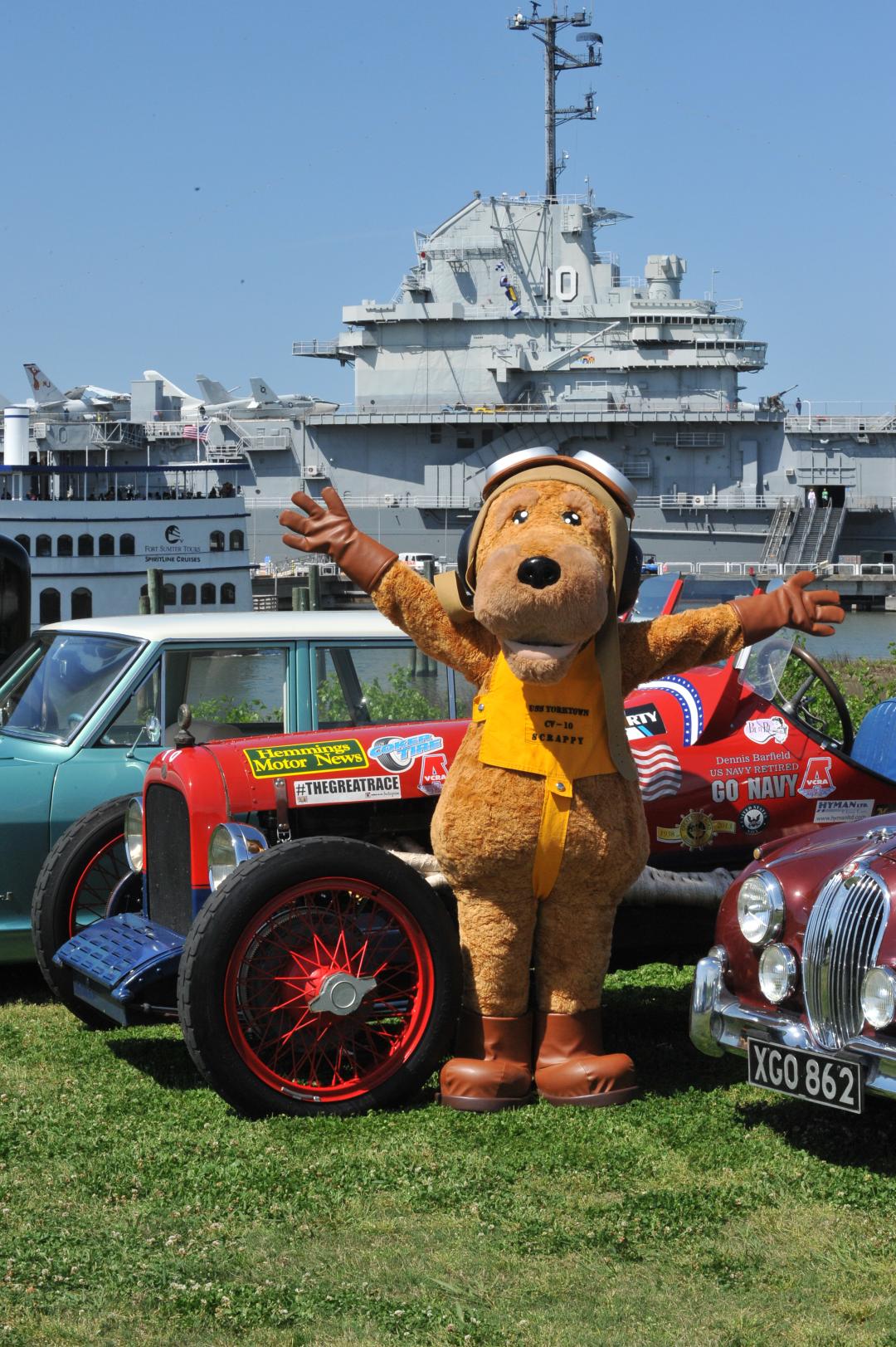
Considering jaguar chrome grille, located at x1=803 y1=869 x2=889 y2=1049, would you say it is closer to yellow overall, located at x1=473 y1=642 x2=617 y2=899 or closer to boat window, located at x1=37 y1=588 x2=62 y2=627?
yellow overall, located at x1=473 y1=642 x2=617 y2=899

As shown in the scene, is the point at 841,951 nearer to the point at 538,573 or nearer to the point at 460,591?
the point at 538,573

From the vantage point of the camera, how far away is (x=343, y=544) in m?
5.50

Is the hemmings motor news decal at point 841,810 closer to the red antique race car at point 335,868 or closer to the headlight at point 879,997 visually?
the red antique race car at point 335,868

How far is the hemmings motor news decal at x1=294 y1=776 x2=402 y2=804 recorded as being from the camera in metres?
5.82

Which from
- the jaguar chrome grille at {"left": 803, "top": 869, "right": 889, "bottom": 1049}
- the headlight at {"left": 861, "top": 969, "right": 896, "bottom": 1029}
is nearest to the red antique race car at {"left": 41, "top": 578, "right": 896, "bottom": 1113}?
the jaguar chrome grille at {"left": 803, "top": 869, "right": 889, "bottom": 1049}

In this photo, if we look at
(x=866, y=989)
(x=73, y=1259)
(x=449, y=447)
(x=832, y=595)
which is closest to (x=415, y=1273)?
(x=73, y=1259)

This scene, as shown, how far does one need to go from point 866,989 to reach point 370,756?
2.23 metres

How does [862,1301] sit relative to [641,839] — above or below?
below

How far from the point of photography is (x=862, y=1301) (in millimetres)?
3703

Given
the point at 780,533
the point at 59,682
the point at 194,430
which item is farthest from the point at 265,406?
the point at 59,682

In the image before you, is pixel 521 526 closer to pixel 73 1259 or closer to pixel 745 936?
pixel 745 936

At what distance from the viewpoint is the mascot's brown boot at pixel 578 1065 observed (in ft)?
17.1

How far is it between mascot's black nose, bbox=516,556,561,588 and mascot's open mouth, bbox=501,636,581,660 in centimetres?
22

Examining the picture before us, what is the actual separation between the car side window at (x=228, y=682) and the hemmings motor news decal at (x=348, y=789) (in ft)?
4.21
